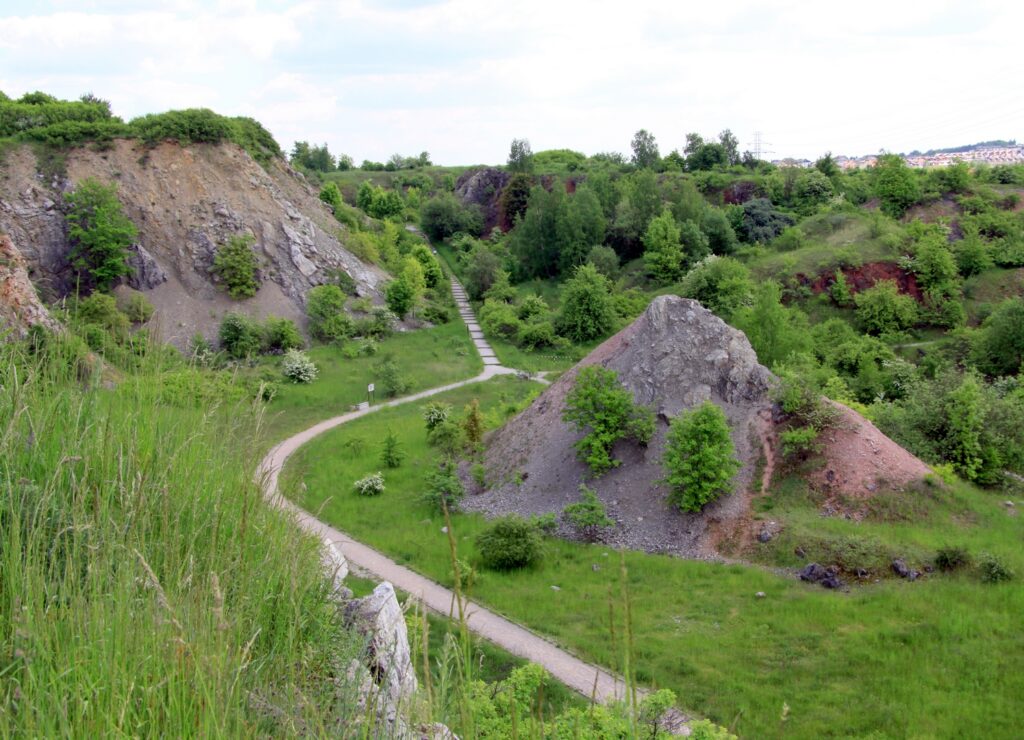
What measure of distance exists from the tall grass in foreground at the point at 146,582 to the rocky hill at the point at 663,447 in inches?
542

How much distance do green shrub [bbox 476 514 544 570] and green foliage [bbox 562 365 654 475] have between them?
369 centimetres

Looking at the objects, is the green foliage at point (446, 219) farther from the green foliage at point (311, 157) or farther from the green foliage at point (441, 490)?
the green foliage at point (441, 490)

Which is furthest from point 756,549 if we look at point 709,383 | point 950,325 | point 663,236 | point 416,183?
point 416,183

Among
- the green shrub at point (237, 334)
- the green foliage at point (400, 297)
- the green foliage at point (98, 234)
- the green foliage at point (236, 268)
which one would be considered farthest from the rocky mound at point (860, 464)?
the green foliage at point (98, 234)

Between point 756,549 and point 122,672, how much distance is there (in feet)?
52.6

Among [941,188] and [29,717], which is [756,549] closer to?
[29,717]

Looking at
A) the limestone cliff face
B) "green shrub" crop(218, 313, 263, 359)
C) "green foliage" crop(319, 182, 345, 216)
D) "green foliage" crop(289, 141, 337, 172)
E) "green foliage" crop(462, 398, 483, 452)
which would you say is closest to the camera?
"green foliage" crop(462, 398, 483, 452)

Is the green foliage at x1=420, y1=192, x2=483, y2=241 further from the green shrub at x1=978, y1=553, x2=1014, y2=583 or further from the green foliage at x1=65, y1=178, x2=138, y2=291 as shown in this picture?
the green shrub at x1=978, y1=553, x2=1014, y2=583

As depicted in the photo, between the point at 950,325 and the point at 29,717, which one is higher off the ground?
the point at 29,717

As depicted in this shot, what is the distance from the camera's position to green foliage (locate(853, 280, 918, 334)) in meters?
36.7

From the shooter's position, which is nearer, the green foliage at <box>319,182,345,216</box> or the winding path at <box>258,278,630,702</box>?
the winding path at <box>258,278,630,702</box>

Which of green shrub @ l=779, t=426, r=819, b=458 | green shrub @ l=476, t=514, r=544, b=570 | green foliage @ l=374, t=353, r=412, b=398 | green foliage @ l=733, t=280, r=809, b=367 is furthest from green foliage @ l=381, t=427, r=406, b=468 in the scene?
green foliage @ l=733, t=280, r=809, b=367

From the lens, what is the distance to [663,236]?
47812 mm

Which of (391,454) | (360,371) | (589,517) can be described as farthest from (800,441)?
(360,371)
